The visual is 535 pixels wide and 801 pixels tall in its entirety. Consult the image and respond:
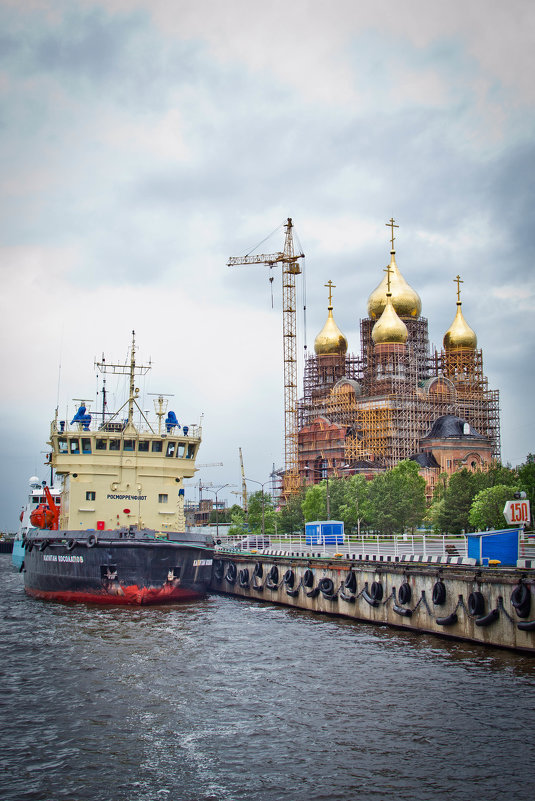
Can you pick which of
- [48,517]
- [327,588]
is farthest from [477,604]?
[48,517]

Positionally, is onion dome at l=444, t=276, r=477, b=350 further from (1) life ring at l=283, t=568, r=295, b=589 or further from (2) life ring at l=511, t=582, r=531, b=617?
(2) life ring at l=511, t=582, r=531, b=617

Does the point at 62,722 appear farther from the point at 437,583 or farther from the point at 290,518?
the point at 290,518

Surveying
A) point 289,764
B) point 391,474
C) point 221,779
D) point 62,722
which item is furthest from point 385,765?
point 391,474

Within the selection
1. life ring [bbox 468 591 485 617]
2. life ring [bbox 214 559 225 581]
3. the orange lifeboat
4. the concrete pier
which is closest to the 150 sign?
the concrete pier

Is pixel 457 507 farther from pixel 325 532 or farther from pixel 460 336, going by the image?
pixel 460 336

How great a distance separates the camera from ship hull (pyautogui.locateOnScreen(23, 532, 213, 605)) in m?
52.0

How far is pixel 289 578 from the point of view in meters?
56.5

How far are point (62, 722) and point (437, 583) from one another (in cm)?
1911

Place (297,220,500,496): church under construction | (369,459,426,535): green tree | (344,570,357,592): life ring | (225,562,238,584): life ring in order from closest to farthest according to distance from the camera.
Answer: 1. (344,570,357,592): life ring
2. (225,562,238,584): life ring
3. (369,459,426,535): green tree
4. (297,220,500,496): church under construction

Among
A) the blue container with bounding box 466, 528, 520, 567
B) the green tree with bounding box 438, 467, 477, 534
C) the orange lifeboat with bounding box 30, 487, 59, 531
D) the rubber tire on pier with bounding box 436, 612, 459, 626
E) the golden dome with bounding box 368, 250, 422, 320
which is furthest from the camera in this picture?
the golden dome with bounding box 368, 250, 422, 320

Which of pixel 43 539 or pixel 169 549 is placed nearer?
pixel 169 549

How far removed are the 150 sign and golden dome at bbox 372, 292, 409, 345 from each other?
108597mm

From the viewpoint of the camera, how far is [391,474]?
10731 cm

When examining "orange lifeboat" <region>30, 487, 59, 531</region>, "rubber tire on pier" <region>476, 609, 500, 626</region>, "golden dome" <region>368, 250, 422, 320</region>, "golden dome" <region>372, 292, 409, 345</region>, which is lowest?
"rubber tire on pier" <region>476, 609, 500, 626</region>
